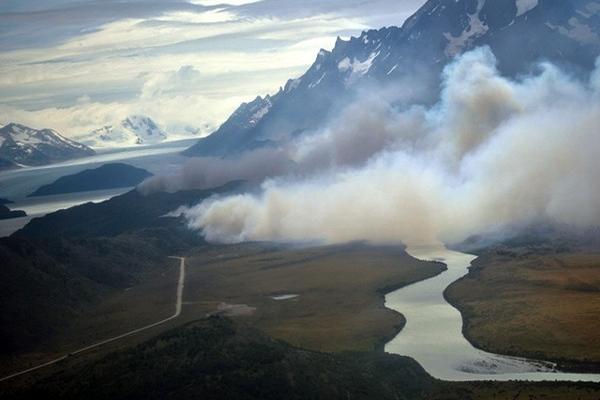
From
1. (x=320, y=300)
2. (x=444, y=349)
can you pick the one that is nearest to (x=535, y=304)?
(x=444, y=349)

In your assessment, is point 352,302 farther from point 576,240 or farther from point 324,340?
point 576,240

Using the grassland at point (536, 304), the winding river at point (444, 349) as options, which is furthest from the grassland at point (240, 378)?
the grassland at point (536, 304)

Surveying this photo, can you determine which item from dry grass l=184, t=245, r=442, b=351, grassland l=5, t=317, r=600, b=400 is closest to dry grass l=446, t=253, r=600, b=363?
dry grass l=184, t=245, r=442, b=351

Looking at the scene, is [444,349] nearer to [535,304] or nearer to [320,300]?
[535,304]

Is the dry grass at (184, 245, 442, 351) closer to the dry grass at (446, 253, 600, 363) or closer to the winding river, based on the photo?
the winding river

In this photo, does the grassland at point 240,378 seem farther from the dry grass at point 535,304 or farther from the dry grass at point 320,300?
the dry grass at point 320,300

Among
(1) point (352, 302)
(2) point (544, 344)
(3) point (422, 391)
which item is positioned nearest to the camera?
(3) point (422, 391)

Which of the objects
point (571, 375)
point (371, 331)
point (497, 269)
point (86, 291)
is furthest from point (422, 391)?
point (86, 291)
